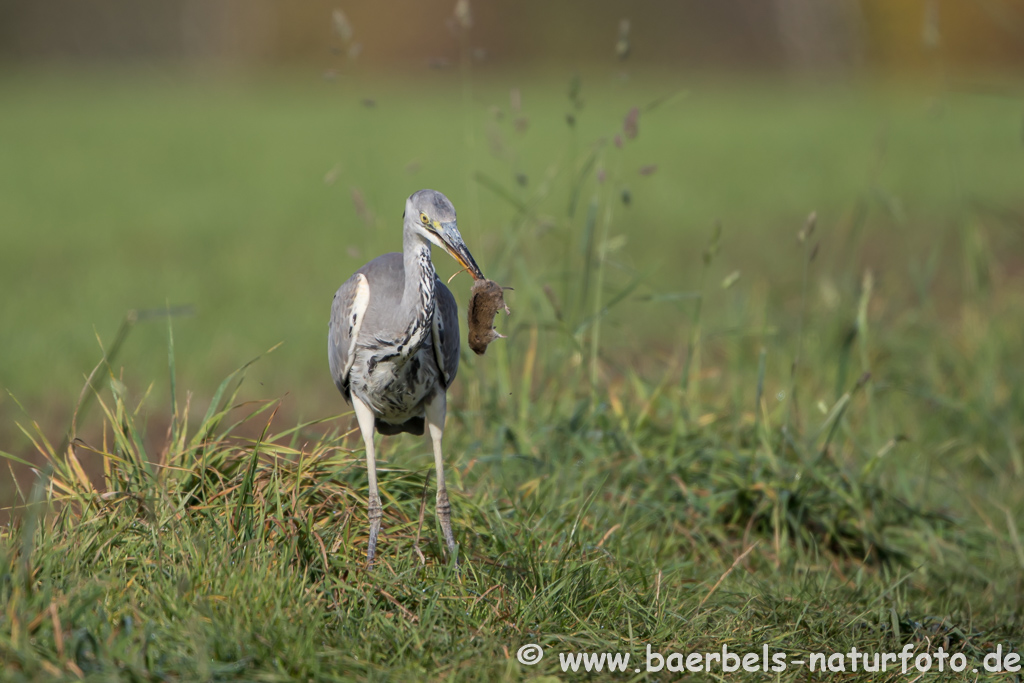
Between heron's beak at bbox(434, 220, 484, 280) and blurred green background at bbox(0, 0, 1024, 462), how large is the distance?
1196mm

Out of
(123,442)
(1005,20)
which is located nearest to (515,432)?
(123,442)

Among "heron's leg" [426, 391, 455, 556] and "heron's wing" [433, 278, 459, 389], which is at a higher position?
"heron's wing" [433, 278, 459, 389]

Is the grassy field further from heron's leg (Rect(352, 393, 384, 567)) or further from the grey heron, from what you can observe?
the grey heron

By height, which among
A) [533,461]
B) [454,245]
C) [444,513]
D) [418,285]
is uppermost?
[454,245]

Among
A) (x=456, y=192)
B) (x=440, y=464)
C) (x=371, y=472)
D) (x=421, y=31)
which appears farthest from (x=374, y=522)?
(x=421, y=31)

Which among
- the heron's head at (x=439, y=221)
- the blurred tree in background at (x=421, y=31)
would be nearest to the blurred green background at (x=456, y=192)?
the heron's head at (x=439, y=221)

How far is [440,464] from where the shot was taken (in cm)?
339

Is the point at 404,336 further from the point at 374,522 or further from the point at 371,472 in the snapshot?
the point at 374,522

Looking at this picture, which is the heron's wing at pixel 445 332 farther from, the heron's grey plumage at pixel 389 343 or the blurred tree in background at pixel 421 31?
the blurred tree in background at pixel 421 31

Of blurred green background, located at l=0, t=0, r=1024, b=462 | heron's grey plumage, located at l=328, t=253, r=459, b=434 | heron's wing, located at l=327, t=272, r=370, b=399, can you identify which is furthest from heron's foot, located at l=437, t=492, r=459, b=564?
blurred green background, located at l=0, t=0, r=1024, b=462

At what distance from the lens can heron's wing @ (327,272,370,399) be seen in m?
3.33

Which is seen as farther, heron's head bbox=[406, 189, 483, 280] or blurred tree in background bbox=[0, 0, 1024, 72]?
blurred tree in background bbox=[0, 0, 1024, 72]

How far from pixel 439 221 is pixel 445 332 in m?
0.52

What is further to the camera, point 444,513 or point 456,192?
point 456,192
